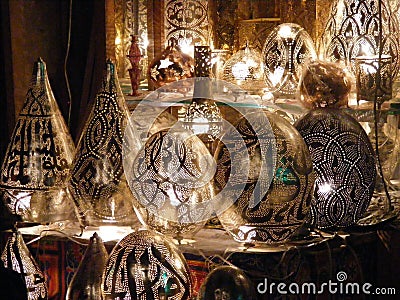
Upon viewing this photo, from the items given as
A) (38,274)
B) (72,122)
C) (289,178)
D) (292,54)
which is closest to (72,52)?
(72,122)

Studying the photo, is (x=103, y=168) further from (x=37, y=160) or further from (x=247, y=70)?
(x=247, y=70)

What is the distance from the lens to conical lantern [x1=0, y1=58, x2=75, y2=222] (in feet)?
5.95

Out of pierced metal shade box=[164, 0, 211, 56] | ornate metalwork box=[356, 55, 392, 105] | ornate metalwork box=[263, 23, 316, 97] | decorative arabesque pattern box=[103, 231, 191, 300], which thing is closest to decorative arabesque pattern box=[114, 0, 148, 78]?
pierced metal shade box=[164, 0, 211, 56]

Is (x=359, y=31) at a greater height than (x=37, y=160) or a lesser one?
greater

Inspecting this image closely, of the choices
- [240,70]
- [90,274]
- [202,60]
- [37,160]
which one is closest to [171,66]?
[240,70]

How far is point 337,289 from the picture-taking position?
1637 millimetres

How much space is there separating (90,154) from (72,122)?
103 cm

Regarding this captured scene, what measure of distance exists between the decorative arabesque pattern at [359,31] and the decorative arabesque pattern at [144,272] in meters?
0.65

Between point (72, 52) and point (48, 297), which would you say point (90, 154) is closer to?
point (48, 297)

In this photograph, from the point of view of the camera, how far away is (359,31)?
6.27 feet

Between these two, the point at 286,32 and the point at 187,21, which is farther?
the point at 187,21

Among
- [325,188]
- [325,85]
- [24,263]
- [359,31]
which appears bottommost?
[24,263]

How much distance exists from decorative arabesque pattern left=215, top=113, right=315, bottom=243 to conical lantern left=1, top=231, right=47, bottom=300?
1.28 feet

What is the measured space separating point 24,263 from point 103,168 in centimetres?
23
